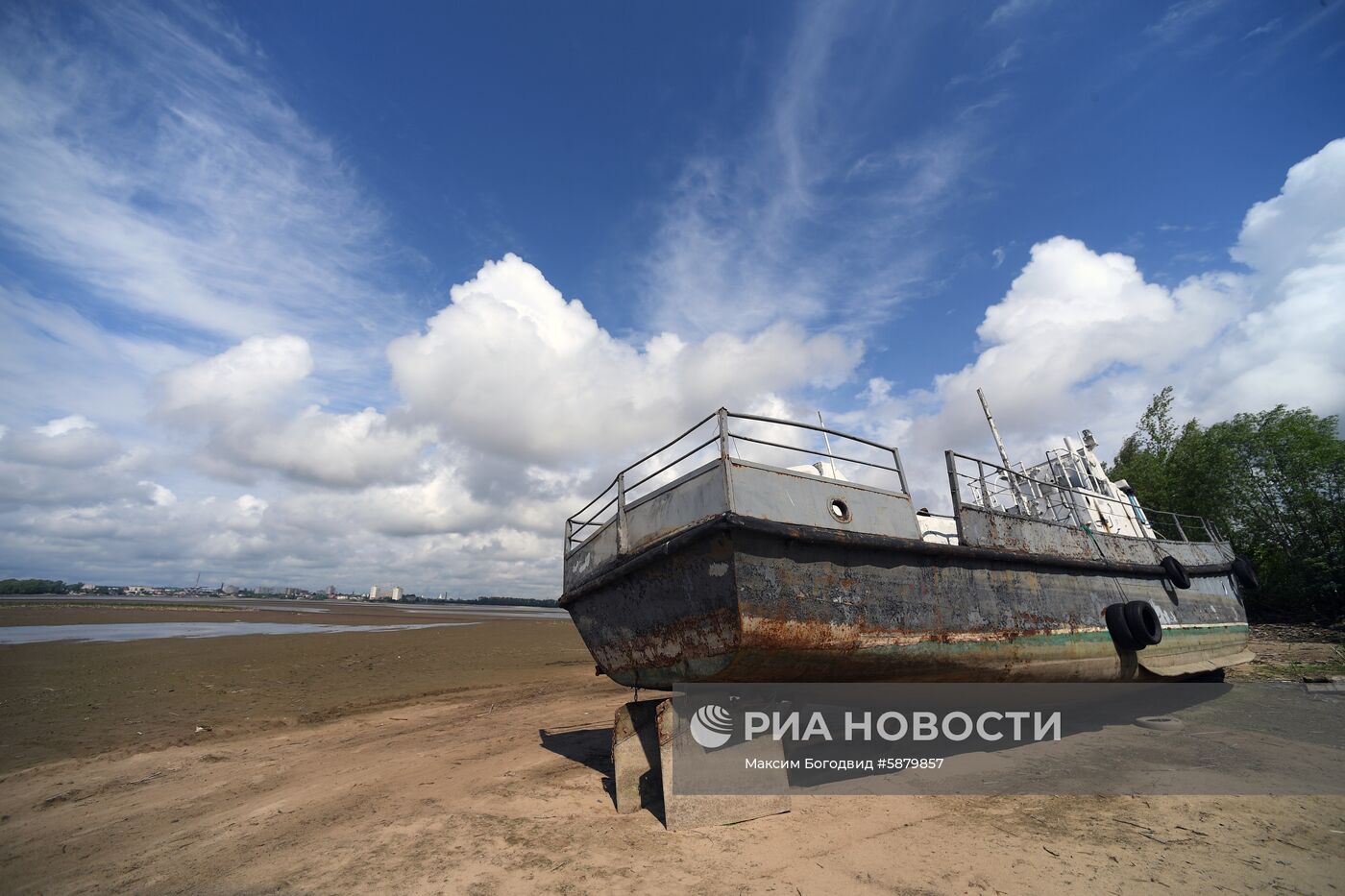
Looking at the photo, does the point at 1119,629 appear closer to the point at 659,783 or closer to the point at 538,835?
the point at 659,783

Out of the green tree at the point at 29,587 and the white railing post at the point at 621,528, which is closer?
the white railing post at the point at 621,528

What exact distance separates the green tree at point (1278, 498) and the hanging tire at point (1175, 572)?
1582 centimetres

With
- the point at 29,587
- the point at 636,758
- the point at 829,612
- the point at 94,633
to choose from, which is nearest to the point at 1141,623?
the point at 829,612

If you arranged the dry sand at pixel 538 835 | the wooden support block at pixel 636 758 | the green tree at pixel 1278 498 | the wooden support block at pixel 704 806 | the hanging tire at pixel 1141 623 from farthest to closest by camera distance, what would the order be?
the green tree at pixel 1278 498, the hanging tire at pixel 1141 623, the wooden support block at pixel 636 758, the wooden support block at pixel 704 806, the dry sand at pixel 538 835

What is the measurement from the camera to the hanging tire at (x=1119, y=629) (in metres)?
7.83

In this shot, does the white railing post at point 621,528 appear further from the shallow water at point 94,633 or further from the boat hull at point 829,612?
the shallow water at point 94,633

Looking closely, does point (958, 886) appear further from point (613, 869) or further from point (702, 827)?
point (613, 869)

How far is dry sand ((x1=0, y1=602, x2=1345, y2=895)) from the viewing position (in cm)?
358

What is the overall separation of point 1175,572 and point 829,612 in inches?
361

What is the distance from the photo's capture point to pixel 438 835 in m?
4.33

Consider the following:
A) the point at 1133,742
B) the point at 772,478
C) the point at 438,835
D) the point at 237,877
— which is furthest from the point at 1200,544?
the point at 237,877

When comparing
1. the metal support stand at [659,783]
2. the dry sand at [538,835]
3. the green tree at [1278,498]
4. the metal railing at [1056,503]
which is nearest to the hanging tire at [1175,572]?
the metal railing at [1056,503]

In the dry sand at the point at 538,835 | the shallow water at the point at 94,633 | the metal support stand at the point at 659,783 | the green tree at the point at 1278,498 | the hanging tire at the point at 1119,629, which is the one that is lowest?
the dry sand at the point at 538,835

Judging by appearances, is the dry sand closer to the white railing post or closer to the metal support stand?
the metal support stand
